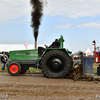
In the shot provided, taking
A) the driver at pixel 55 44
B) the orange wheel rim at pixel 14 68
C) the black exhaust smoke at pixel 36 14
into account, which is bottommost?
the orange wheel rim at pixel 14 68

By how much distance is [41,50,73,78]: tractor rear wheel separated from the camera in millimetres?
7223

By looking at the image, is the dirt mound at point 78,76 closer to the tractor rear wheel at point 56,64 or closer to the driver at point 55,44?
the tractor rear wheel at point 56,64

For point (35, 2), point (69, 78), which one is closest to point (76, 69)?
point (69, 78)

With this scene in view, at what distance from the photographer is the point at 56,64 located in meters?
7.31

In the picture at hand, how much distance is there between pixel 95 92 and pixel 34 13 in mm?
12930

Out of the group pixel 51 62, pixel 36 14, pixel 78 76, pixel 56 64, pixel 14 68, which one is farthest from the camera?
pixel 36 14

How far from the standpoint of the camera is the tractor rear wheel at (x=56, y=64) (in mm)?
7223

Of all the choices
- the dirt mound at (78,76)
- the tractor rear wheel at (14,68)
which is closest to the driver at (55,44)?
the dirt mound at (78,76)

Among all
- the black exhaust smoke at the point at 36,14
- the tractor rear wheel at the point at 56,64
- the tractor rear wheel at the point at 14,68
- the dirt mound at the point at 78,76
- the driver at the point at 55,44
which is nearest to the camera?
the dirt mound at the point at 78,76

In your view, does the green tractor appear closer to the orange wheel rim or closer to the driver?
the orange wheel rim

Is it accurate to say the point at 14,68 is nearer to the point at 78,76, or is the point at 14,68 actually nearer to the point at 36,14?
the point at 78,76

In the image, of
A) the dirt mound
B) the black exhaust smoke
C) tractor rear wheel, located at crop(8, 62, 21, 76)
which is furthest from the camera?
the black exhaust smoke

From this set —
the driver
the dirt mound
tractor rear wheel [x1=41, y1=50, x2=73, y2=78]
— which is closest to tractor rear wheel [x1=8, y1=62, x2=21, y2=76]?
tractor rear wheel [x1=41, y1=50, x2=73, y2=78]

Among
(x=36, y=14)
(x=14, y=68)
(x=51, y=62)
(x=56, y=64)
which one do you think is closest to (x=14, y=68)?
(x=14, y=68)
